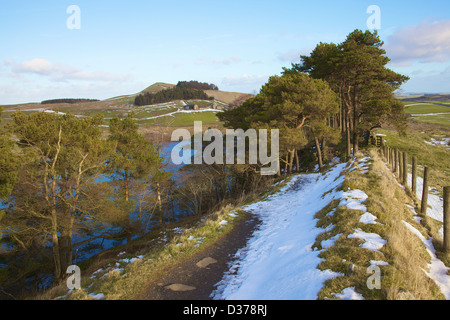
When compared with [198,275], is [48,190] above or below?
above

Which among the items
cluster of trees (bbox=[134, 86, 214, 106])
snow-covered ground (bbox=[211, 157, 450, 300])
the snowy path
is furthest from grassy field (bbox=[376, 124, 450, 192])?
cluster of trees (bbox=[134, 86, 214, 106])

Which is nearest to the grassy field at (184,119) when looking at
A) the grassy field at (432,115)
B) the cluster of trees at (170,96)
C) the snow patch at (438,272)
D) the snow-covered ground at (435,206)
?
the cluster of trees at (170,96)

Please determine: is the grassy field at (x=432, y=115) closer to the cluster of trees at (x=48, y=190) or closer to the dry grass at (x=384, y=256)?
the dry grass at (x=384, y=256)

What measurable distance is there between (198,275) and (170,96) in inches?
6166

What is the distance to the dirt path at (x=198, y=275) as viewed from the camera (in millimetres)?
5855

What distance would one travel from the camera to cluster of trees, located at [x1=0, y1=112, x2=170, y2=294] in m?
11.9

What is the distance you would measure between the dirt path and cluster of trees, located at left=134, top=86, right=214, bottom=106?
14966cm

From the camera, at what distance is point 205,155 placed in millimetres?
28109

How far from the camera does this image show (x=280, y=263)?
22.5 ft

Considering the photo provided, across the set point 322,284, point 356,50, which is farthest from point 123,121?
point 356,50

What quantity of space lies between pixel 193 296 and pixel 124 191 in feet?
51.7

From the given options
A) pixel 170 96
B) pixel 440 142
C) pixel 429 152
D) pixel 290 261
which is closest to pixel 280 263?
pixel 290 261

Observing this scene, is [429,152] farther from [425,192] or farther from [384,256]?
[384,256]
